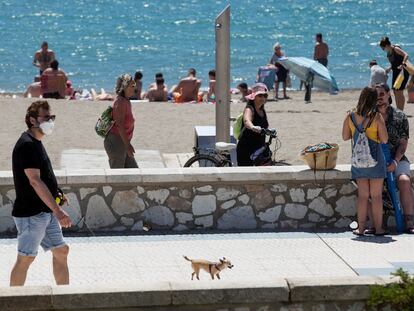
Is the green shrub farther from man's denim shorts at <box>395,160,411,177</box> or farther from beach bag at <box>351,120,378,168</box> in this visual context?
man's denim shorts at <box>395,160,411,177</box>

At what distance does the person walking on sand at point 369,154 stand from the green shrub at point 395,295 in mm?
3775

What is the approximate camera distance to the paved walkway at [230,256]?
386 inches

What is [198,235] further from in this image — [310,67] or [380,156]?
[310,67]

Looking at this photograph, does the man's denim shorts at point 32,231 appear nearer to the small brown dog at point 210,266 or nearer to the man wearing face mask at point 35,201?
the man wearing face mask at point 35,201

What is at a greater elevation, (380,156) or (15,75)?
(380,156)

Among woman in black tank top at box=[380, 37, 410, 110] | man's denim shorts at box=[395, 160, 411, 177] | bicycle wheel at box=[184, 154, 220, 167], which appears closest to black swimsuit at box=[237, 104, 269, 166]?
bicycle wheel at box=[184, 154, 220, 167]

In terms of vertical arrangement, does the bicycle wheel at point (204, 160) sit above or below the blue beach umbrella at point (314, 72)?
above

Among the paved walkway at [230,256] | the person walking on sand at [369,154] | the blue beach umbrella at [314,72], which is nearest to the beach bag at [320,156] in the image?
the person walking on sand at [369,154]

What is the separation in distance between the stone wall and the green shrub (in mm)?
4112

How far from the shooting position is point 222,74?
14.2 meters

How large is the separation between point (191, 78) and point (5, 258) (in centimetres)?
1686

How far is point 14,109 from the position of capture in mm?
22094

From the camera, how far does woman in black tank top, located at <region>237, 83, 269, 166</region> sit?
486 inches

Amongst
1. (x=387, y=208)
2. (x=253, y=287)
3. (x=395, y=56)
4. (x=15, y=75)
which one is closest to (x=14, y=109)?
(x=395, y=56)
